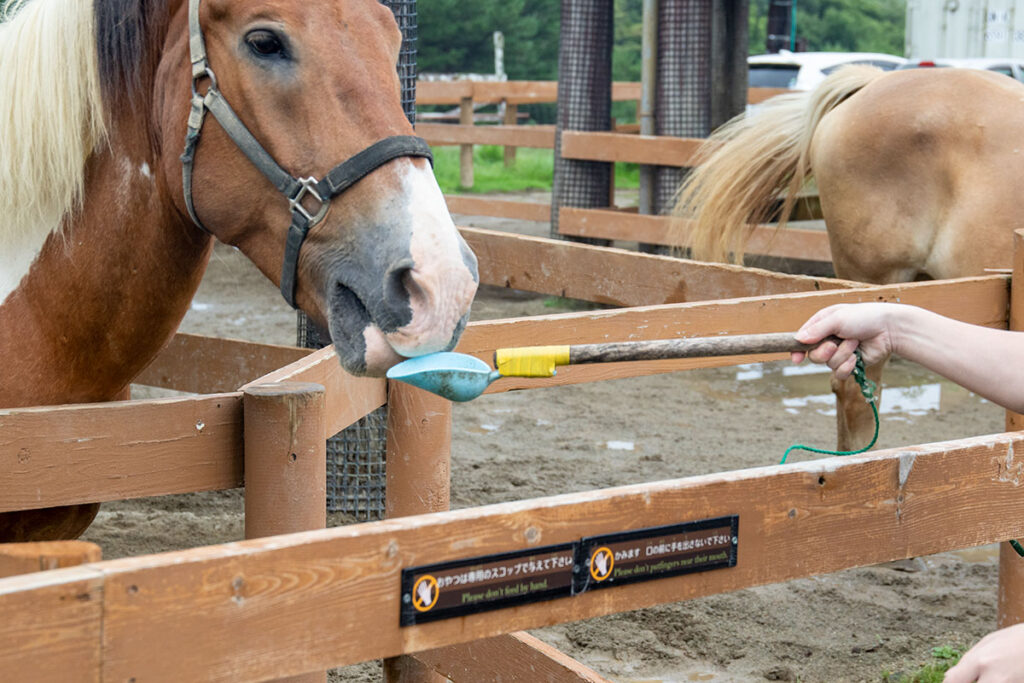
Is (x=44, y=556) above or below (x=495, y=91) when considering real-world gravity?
below

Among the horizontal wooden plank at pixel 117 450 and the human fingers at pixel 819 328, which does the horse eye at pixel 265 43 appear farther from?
the human fingers at pixel 819 328

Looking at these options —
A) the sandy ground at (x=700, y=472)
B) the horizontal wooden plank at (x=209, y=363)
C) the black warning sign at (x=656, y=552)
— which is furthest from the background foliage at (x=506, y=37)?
the black warning sign at (x=656, y=552)

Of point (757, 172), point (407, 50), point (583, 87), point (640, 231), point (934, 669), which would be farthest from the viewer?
point (583, 87)

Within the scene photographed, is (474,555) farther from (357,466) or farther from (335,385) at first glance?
(357,466)

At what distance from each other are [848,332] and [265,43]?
1.07m

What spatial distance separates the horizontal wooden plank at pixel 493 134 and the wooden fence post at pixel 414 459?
7.41 m

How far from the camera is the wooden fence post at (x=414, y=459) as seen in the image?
244cm

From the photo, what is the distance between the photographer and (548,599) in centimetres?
137

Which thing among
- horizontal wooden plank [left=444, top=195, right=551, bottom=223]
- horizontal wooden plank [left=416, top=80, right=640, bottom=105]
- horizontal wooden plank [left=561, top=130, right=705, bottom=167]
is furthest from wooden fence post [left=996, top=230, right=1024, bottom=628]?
horizontal wooden plank [left=416, top=80, right=640, bottom=105]

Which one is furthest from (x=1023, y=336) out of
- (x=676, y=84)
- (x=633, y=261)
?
(x=676, y=84)

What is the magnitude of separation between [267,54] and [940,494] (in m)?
1.27

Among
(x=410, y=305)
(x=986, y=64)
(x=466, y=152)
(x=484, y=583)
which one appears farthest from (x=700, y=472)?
(x=466, y=152)

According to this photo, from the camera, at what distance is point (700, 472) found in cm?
479

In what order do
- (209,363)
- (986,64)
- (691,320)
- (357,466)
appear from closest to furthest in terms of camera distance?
(691,320), (209,363), (357,466), (986,64)
